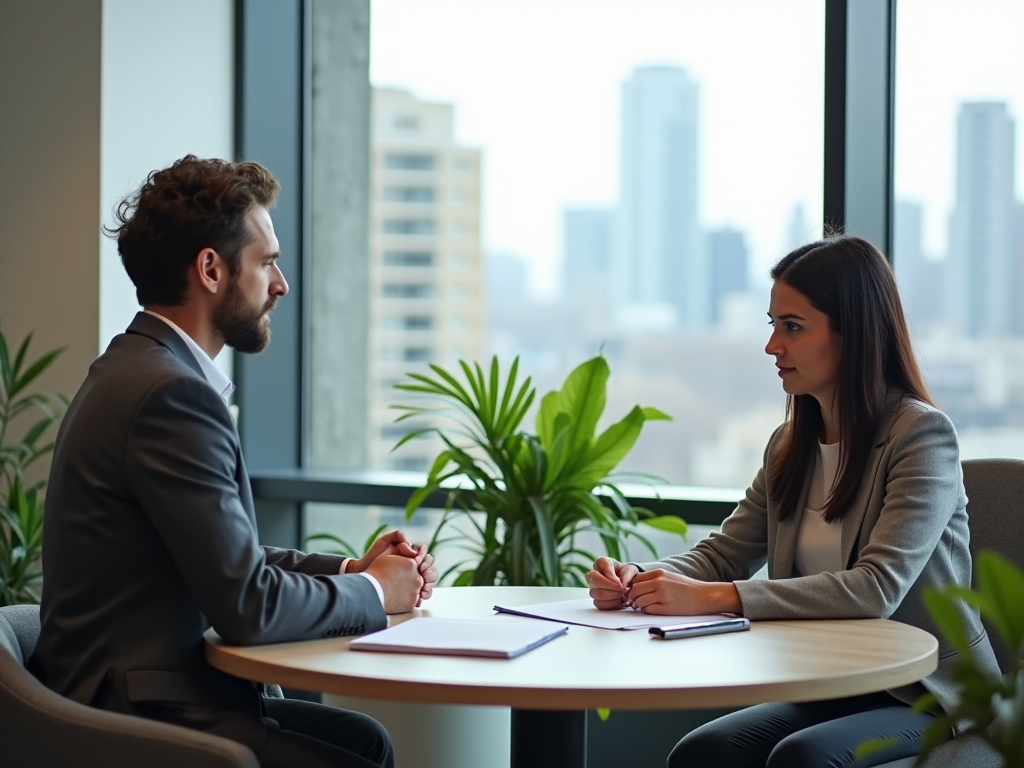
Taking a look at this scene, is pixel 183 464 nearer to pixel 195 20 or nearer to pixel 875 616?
pixel 875 616

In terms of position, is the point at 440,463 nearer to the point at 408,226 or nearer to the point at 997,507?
the point at 997,507

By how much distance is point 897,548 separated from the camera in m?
1.95

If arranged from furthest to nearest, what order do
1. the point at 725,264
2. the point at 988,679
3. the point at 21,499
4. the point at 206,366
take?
the point at 725,264 < the point at 21,499 < the point at 206,366 < the point at 988,679

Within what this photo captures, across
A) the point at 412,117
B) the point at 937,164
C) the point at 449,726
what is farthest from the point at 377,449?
the point at 937,164

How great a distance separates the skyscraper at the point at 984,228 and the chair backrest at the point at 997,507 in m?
1.14

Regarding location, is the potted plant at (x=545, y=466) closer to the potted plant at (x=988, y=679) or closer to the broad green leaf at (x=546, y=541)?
the broad green leaf at (x=546, y=541)

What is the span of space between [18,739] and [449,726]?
1.26m

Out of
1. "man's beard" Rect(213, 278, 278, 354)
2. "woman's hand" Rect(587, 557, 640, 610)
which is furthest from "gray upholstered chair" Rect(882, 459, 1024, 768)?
"man's beard" Rect(213, 278, 278, 354)

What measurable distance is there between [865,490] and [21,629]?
58.5 inches

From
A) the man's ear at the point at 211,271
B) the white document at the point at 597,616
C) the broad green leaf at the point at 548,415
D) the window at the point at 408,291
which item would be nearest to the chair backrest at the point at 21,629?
the man's ear at the point at 211,271

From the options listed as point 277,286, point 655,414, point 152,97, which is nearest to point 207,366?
point 277,286

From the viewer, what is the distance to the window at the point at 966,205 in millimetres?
3137

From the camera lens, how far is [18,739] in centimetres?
162

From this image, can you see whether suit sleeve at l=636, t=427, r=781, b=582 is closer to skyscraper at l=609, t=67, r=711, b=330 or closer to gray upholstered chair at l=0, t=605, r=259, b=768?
gray upholstered chair at l=0, t=605, r=259, b=768
